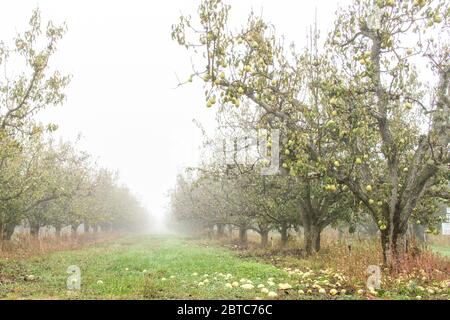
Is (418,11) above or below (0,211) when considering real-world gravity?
above

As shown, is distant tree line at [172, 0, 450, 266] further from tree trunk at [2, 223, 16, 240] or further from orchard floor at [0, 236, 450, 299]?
tree trunk at [2, 223, 16, 240]

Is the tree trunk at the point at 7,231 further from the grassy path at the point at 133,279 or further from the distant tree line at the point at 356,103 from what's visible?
the distant tree line at the point at 356,103

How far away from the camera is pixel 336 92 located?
13.2 m

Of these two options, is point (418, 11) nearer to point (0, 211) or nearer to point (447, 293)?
point (447, 293)

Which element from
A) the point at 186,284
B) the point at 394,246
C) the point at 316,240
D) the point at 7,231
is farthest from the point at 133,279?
the point at 7,231

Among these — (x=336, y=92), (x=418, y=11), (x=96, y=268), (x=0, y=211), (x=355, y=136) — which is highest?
(x=418, y=11)

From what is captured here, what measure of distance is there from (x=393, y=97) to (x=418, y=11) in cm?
279

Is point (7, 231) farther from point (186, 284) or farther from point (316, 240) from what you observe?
point (186, 284)

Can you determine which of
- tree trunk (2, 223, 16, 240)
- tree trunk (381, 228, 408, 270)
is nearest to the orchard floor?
tree trunk (381, 228, 408, 270)

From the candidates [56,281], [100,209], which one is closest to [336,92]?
[56,281]

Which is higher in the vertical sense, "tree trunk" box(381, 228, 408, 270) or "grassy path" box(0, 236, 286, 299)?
"tree trunk" box(381, 228, 408, 270)

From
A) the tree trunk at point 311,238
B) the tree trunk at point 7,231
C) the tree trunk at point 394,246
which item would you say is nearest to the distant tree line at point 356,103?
the tree trunk at point 394,246

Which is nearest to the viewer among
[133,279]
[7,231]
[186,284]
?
[186,284]

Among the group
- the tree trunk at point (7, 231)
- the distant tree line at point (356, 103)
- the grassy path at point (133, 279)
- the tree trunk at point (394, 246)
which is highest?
the distant tree line at point (356, 103)
